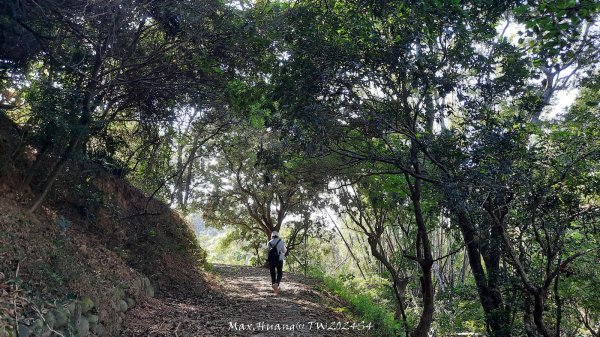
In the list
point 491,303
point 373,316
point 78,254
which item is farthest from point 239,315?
point 491,303

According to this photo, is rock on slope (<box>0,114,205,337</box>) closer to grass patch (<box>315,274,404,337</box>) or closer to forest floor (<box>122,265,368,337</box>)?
forest floor (<box>122,265,368,337</box>)

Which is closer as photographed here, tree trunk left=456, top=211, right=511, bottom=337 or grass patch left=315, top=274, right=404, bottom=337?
tree trunk left=456, top=211, right=511, bottom=337

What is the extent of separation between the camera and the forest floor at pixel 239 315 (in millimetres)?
7180

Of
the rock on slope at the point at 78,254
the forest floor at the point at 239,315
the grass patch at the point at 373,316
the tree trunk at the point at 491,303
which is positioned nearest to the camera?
the rock on slope at the point at 78,254

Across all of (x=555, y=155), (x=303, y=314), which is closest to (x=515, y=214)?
(x=555, y=155)

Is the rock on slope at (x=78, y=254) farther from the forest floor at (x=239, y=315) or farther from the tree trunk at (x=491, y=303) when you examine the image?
the tree trunk at (x=491, y=303)

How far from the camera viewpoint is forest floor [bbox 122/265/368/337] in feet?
23.6

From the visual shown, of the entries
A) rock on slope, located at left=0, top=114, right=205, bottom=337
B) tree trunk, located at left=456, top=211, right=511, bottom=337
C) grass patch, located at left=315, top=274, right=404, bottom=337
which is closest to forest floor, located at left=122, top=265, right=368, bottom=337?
rock on slope, located at left=0, top=114, right=205, bottom=337

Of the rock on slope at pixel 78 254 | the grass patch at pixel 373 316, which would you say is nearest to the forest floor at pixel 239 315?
the rock on slope at pixel 78 254

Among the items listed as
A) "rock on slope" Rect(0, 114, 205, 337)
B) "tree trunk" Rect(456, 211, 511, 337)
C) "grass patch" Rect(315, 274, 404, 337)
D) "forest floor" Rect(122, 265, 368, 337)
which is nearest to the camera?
"rock on slope" Rect(0, 114, 205, 337)

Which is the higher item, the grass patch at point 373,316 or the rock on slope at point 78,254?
the rock on slope at point 78,254

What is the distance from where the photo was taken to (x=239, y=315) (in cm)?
846

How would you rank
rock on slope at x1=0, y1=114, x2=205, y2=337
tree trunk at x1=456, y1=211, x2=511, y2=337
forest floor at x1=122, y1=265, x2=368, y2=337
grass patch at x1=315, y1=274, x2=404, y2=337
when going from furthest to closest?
grass patch at x1=315, y1=274, x2=404, y2=337
tree trunk at x1=456, y1=211, x2=511, y2=337
forest floor at x1=122, y1=265, x2=368, y2=337
rock on slope at x1=0, y1=114, x2=205, y2=337

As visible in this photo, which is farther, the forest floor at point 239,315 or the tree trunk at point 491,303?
the tree trunk at point 491,303
